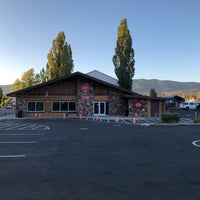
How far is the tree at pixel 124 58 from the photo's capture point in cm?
3200

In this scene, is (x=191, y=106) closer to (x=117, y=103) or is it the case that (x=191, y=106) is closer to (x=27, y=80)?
(x=117, y=103)

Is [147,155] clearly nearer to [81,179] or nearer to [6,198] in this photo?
[81,179]

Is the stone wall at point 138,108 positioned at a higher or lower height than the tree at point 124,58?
lower

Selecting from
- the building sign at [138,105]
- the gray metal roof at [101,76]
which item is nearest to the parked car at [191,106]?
the gray metal roof at [101,76]

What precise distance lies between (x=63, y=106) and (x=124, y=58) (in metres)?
13.5

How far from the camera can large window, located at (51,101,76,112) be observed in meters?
25.8

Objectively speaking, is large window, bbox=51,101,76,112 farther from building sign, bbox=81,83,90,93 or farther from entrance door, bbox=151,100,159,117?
entrance door, bbox=151,100,159,117

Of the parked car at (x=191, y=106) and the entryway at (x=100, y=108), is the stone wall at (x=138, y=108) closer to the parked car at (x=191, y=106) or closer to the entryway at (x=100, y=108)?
the entryway at (x=100, y=108)

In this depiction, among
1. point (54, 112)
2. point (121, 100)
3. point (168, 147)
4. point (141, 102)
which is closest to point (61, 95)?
point (54, 112)

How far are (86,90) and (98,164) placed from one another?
2054 centimetres

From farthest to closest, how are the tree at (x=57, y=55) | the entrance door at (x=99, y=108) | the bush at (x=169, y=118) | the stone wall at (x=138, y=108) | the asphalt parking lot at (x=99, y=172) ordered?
the tree at (x=57, y=55)
the entrance door at (x=99, y=108)
the stone wall at (x=138, y=108)
the bush at (x=169, y=118)
the asphalt parking lot at (x=99, y=172)

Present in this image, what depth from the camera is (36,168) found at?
18.7ft

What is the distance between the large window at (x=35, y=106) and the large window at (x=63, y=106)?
150cm

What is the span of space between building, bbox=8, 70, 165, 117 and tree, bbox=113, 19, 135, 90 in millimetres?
5484
